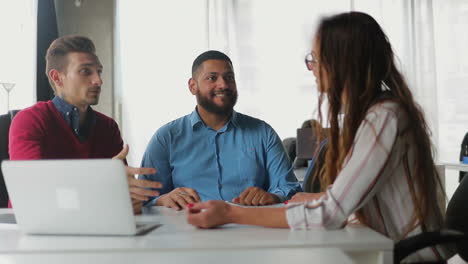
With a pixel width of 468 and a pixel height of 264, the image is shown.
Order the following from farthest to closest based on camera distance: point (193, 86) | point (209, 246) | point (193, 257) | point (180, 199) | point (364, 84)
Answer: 1. point (193, 86)
2. point (180, 199)
3. point (364, 84)
4. point (193, 257)
5. point (209, 246)

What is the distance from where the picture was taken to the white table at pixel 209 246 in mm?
1140

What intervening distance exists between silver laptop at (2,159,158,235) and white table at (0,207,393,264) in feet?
0.10

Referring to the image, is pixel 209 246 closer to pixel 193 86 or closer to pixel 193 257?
pixel 193 257

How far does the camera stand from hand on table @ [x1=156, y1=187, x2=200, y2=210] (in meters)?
1.90

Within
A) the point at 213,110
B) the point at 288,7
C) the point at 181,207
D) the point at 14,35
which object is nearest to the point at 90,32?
the point at 14,35

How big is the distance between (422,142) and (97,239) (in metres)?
0.84

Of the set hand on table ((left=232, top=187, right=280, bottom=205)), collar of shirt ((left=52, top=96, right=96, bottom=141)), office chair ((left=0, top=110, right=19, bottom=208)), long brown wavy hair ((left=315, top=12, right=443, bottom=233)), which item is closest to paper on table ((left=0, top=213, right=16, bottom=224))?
office chair ((left=0, top=110, right=19, bottom=208))

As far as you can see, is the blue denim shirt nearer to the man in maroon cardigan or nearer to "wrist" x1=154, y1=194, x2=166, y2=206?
the man in maroon cardigan

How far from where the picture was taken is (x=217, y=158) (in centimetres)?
257

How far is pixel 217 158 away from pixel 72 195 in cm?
138

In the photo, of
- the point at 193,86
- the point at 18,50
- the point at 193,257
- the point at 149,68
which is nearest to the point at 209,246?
the point at 193,257

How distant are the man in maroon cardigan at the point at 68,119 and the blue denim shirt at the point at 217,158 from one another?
251mm

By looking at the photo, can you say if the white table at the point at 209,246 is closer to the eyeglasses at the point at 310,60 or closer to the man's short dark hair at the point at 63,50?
the eyeglasses at the point at 310,60

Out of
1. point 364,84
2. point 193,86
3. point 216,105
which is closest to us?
point 364,84
